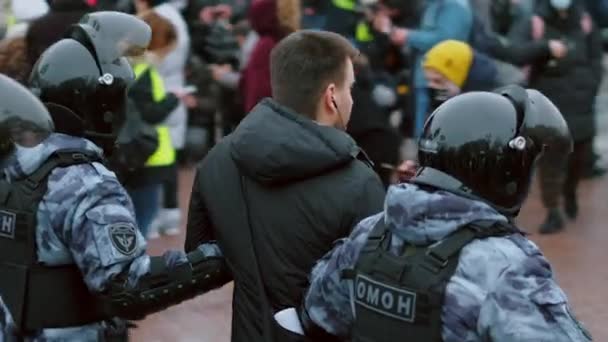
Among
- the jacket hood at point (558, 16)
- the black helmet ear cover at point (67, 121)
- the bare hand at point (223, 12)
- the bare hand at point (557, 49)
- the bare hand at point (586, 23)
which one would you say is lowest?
the bare hand at point (223, 12)

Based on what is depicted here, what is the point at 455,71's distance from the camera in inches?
304

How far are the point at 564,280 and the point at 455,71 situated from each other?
5.24ft

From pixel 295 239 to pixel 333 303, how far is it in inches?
17.6

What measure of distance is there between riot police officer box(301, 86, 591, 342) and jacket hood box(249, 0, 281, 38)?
5.52 m

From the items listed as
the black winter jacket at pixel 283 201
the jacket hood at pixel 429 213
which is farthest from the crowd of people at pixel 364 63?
the jacket hood at pixel 429 213

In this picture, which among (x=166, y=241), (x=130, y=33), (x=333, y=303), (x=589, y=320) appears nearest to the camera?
(x=333, y=303)

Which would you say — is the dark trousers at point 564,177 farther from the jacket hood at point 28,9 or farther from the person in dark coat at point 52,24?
the jacket hood at point 28,9

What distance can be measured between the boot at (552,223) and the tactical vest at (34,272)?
6.13m

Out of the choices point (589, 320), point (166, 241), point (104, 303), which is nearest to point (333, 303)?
point (104, 303)

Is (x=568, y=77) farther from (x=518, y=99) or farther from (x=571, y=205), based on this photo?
(x=518, y=99)

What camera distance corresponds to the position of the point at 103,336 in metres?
3.98

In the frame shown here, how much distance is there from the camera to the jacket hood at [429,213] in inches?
116

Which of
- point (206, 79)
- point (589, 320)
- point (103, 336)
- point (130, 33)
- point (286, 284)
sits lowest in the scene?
point (206, 79)

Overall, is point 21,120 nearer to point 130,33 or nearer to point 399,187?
point 130,33
